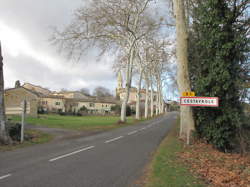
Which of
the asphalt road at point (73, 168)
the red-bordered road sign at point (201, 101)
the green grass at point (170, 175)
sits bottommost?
the asphalt road at point (73, 168)

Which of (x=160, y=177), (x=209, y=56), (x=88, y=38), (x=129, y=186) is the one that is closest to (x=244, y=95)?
(x=209, y=56)

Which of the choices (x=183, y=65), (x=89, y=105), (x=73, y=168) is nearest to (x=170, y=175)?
(x=73, y=168)

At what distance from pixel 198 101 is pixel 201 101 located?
0.14 meters

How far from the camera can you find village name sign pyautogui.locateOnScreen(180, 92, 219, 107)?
9.54 m

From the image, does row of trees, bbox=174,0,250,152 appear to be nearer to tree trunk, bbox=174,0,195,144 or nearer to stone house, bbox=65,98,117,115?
tree trunk, bbox=174,0,195,144

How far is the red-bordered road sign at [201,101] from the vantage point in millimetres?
9523

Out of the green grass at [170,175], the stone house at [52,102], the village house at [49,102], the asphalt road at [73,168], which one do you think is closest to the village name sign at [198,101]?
the asphalt road at [73,168]

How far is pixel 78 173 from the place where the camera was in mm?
6047

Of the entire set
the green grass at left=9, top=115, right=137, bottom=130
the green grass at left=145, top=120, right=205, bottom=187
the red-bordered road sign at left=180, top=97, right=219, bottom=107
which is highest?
the red-bordered road sign at left=180, top=97, right=219, bottom=107

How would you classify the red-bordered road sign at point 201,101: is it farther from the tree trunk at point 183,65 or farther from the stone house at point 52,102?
the stone house at point 52,102

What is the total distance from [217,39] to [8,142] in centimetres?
1162

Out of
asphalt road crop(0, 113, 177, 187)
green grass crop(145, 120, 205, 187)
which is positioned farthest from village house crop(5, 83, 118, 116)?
green grass crop(145, 120, 205, 187)

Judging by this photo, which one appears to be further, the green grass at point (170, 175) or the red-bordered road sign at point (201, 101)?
the red-bordered road sign at point (201, 101)

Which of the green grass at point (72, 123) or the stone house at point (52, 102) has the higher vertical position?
the stone house at point (52, 102)
